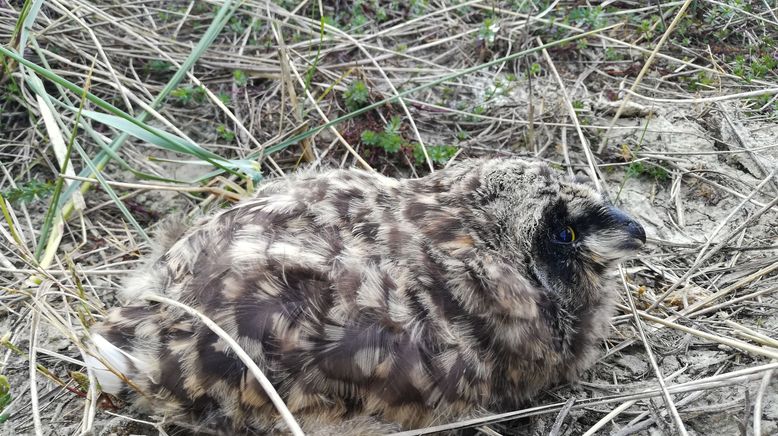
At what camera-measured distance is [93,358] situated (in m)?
2.14

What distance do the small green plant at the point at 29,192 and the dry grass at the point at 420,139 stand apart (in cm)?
1

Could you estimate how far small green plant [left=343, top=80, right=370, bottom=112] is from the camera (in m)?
3.55

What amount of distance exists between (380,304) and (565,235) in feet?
2.57

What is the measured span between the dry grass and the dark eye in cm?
41

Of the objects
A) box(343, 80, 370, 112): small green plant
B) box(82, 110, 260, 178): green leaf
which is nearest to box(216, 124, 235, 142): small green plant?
box(343, 80, 370, 112): small green plant

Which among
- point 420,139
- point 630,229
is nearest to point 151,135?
point 420,139

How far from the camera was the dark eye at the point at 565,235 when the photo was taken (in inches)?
90.7

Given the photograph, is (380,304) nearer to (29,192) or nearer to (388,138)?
(388,138)

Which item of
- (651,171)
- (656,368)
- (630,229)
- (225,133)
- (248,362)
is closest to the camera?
(248,362)

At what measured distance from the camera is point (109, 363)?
2.08 metres

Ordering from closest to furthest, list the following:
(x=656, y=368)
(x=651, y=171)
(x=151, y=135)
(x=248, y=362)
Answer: (x=248, y=362), (x=656, y=368), (x=151, y=135), (x=651, y=171)

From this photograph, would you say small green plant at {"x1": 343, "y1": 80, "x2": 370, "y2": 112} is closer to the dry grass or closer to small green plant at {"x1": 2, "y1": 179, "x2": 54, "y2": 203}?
the dry grass

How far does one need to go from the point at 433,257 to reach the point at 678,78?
7.73 ft

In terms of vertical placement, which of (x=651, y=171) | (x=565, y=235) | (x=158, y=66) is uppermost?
(x=158, y=66)
